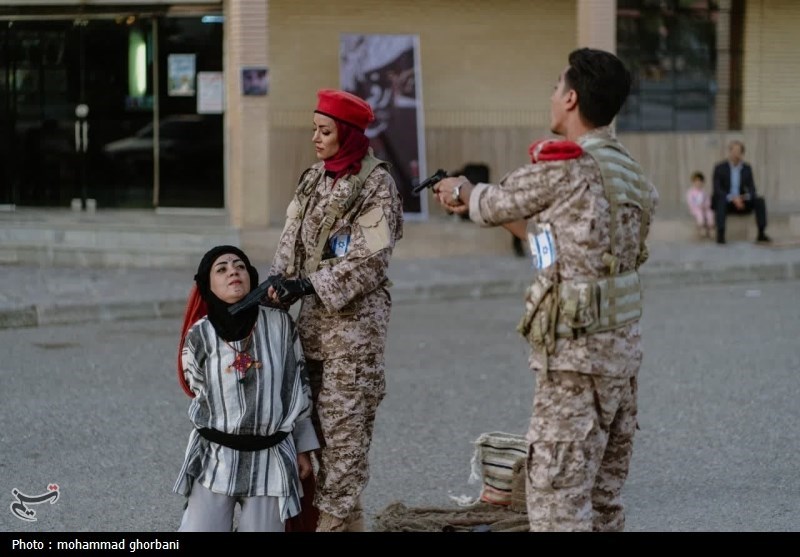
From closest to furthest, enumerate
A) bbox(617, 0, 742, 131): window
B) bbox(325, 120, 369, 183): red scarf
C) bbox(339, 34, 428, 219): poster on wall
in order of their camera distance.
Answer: bbox(325, 120, 369, 183): red scarf
bbox(339, 34, 428, 219): poster on wall
bbox(617, 0, 742, 131): window

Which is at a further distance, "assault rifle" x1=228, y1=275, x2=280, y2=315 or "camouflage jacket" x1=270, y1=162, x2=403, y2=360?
"camouflage jacket" x1=270, y1=162, x2=403, y2=360

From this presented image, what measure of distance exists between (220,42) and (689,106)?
7.02 meters

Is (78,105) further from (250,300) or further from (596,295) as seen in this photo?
(596,295)

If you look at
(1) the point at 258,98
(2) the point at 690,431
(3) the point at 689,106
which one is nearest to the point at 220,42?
(1) the point at 258,98

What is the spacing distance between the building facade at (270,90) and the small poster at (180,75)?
18 millimetres

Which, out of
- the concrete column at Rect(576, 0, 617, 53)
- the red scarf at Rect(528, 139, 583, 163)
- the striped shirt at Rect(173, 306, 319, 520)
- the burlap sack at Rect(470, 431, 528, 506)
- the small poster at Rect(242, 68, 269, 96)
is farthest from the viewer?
the concrete column at Rect(576, 0, 617, 53)

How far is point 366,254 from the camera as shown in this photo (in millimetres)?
5547

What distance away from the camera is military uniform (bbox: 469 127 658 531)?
4.57 metres

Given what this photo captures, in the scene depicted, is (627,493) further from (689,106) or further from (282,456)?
(689,106)

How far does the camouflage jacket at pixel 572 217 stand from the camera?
4.57 m

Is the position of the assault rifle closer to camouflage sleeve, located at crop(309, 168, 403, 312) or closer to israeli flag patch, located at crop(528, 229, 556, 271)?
camouflage sleeve, located at crop(309, 168, 403, 312)

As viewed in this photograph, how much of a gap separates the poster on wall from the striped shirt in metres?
12.8

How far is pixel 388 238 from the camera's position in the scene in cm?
559

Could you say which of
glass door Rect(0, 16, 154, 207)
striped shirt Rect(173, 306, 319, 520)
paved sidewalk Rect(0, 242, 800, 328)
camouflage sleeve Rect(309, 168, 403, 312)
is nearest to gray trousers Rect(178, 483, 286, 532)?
striped shirt Rect(173, 306, 319, 520)
